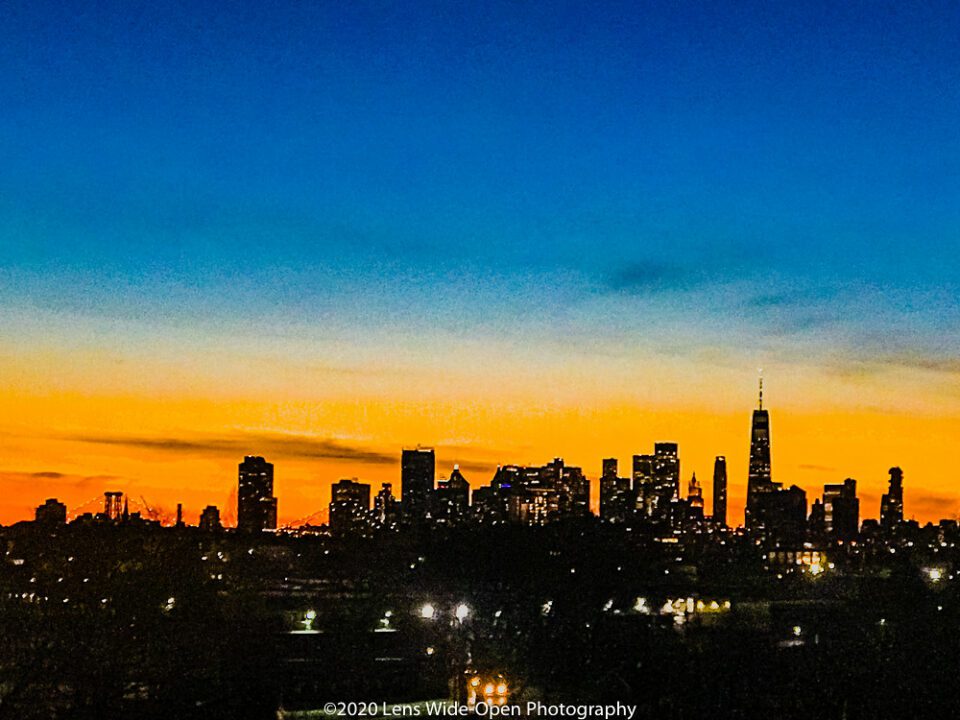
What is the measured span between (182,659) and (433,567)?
26.4 m

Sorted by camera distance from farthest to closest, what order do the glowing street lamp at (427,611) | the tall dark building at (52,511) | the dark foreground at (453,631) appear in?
the tall dark building at (52,511)
the glowing street lamp at (427,611)
the dark foreground at (453,631)

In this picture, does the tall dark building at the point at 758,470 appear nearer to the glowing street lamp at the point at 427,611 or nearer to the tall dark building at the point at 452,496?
the tall dark building at the point at 452,496

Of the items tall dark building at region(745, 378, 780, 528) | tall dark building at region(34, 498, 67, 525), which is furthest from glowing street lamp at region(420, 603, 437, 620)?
tall dark building at region(745, 378, 780, 528)

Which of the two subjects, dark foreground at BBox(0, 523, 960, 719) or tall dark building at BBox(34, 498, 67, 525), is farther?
tall dark building at BBox(34, 498, 67, 525)

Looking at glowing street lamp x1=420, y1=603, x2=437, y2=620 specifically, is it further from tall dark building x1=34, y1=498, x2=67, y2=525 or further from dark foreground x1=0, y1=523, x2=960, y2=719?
tall dark building x1=34, y1=498, x2=67, y2=525

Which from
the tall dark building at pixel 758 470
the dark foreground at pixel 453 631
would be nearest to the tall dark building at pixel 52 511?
the dark foreground at pixel 453 631

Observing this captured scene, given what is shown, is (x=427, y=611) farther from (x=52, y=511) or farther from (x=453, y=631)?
(x=52, y=511)

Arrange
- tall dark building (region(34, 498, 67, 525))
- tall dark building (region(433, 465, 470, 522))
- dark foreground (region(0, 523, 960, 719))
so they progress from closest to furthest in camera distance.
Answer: dark foreground (region(0, 523, 960, 719))
tall dark building (region(34, 498, 67, 525))
tall dark building (region(433, 465, 470, 522))

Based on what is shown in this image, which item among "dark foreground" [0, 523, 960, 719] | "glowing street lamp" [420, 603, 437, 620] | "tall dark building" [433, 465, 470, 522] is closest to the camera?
"dark foreground" [0, 523, 960, 719]

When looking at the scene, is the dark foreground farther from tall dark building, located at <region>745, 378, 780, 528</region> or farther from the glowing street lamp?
tall dark building, located at <region>745, 378, 780, 528</region>

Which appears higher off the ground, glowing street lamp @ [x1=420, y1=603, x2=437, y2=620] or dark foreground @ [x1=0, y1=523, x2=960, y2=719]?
dark foreground @ [x1=0, y1=523, x2=960, y2=719]

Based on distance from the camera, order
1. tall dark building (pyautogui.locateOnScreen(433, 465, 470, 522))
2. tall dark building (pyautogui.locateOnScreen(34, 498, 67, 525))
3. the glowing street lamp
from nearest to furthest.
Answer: the glowing street lamp < tall dark building (pyautogui.locateOnScreen(34, 498, 67, 525)) < tall dark building (pyautogui.locateOnScreen(433, 465, 470, 522))

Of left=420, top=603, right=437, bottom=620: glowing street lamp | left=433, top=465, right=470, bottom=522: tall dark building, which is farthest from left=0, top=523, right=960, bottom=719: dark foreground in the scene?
left=433, top=465, right=470, bottom=522: tall dark building

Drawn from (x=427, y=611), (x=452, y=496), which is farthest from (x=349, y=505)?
(x=427, y=611)
